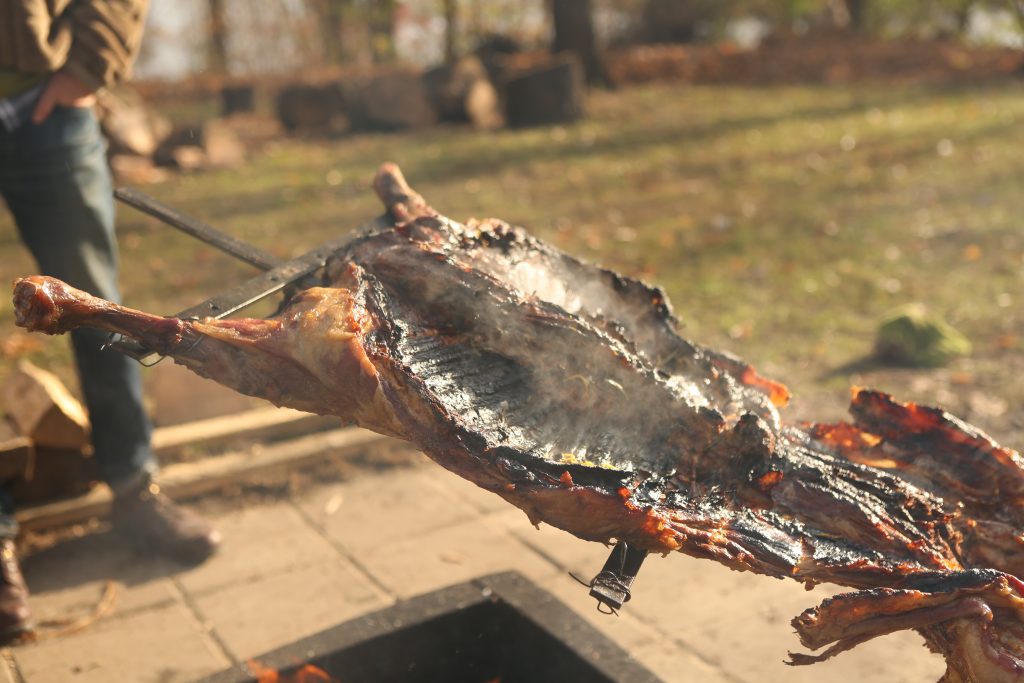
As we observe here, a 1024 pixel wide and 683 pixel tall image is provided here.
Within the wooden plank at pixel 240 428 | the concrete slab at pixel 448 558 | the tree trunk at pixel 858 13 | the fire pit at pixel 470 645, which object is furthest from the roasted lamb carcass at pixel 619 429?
the tree trunk at pixel 858 13

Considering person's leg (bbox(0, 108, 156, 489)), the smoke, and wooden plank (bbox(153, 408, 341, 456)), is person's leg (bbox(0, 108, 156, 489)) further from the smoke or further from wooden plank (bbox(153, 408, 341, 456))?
the smoke

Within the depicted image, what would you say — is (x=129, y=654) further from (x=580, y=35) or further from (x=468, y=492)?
(x=580, y=35)

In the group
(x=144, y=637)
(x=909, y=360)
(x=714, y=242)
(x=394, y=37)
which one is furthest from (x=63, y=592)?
(x=394, y=37)

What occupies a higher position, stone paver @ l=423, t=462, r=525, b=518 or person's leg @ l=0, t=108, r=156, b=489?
person's leg @ l=0, t=108, r=156, b=489

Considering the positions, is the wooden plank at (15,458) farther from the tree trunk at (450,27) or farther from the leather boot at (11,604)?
the tree trunk at (450,27)

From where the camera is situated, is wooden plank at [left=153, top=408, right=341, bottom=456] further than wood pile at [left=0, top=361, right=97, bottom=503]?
Yes

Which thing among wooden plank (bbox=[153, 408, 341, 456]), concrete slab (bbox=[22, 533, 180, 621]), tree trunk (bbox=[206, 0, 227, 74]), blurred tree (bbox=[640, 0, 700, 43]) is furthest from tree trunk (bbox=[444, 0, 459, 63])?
concrete slab (bbox=[22, 533, 180, 621])
